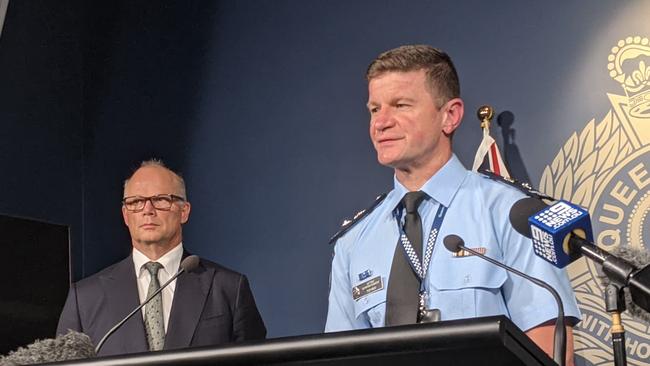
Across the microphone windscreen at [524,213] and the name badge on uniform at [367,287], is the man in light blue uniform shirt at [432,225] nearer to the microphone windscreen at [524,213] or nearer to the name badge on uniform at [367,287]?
the name badge on uniform at [367,287]

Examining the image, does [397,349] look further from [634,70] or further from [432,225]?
[634,70]

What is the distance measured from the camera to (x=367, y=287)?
254 centimetres

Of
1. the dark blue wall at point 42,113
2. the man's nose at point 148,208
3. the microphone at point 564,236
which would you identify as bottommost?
the microphone at point 564,236

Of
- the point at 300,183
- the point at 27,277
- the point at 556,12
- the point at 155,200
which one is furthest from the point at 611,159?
the point at 27,277

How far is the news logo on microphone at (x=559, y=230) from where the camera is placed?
1.57 m

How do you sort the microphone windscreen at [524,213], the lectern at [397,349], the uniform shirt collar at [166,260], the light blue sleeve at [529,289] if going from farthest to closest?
1. the uniform shirt collar at [166,260]
2. the light blue sleeve at [529,289]
3. the microphone windscreen at [524,213]
4. the lectern at [397,349]

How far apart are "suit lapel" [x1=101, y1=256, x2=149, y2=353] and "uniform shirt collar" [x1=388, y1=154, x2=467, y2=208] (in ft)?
3.66

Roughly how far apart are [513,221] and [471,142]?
2.42 m

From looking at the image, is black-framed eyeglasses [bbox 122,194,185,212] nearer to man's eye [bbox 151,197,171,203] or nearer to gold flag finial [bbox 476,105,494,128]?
man's eye [bbox 151,197,171,203]

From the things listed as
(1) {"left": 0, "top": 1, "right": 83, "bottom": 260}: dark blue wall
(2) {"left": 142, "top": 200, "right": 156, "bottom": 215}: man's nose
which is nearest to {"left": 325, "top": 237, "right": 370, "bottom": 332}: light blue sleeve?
(2) {"left": 142, "top": 200, "right": 156, "bottom": 215}: man's nose

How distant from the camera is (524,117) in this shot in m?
4.18

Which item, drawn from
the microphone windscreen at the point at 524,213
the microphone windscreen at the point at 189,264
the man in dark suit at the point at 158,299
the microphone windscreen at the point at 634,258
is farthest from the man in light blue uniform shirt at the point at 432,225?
the man in dark suit at the point at 158,299

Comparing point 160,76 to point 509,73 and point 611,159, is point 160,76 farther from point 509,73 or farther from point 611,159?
point 611,159

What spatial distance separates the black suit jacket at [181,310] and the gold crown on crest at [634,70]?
1.64m
